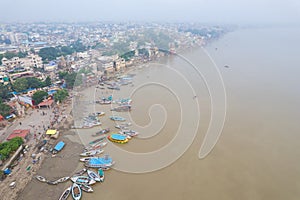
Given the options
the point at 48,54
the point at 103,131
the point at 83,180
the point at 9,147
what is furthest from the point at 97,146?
the point at 48,54

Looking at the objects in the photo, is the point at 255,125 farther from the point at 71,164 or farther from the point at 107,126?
the point at 71,164

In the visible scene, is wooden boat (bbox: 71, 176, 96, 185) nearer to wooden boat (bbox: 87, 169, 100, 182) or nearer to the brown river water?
wooden boat (bbox: 87, 169, 100, 182)

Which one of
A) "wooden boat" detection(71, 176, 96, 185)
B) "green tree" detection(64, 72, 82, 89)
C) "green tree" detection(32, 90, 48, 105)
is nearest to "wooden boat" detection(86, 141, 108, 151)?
"wooden boat" detection(71, 176, 96, 185)

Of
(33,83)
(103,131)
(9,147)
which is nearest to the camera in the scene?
(9,147)

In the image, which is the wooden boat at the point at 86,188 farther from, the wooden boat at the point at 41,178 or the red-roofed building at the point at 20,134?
the red-roofed building at the point at 20,134

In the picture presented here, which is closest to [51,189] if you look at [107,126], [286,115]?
[107,126]

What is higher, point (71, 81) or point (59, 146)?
point (71, 81)

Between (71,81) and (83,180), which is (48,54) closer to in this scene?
(71,81)
